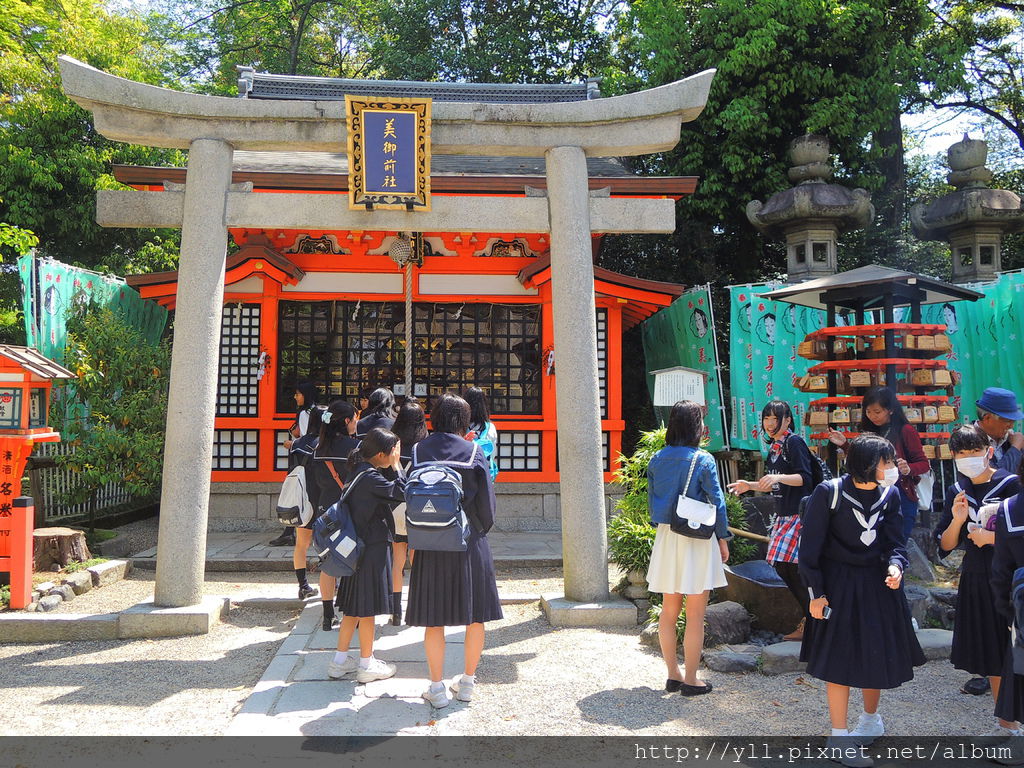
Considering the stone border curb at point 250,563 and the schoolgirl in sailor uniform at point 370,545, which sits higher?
the schoolgirl in sailor uniform at point 370,545

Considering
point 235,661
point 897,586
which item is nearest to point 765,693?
point 897,586

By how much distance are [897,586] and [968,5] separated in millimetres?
18512

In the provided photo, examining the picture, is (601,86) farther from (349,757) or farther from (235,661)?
(349,757)

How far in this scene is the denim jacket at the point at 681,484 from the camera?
4.54m

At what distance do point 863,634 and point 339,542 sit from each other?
294 centimetres

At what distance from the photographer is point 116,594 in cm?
747

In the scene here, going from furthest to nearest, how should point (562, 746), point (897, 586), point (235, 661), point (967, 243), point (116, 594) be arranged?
1. point (967, 243)
2. point (116, 594)
3. point (235, 661)
4. point (562, 746)
5. point (897, 586)

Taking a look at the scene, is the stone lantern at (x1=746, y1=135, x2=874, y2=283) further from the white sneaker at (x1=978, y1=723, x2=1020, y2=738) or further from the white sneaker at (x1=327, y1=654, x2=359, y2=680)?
the white sneaker at (x1=327, y1=654, x2=359, y2=680)

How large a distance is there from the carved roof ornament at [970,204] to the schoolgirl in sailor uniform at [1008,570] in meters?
11.7

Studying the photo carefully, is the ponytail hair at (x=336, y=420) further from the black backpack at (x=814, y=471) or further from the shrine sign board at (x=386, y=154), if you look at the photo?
the black backpack at (x=814, y=471)

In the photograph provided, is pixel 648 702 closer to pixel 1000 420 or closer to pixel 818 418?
pixel 1000 420

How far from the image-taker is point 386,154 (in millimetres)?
6504

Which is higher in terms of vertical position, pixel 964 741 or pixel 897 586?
pixel 897 586

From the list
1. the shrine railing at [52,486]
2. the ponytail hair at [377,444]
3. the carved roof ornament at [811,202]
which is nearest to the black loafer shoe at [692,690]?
the ponytail hair at [377,444]
